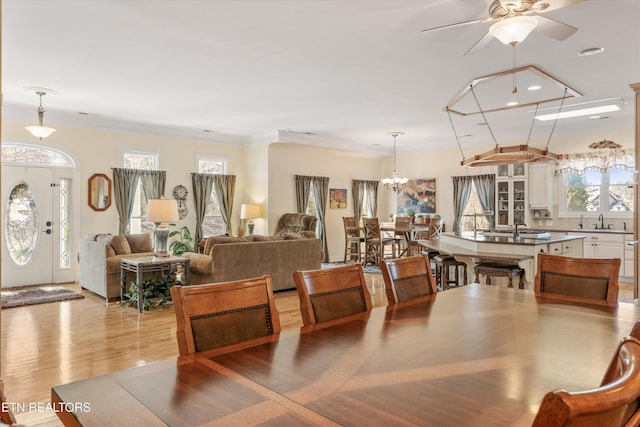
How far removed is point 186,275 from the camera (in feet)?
18.0

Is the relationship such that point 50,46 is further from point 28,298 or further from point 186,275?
point 28,298

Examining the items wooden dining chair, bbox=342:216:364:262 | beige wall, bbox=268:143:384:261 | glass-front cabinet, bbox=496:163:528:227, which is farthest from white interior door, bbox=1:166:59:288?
glass-front cabinet, bbox=496:163:528:227

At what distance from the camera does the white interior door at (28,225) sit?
271 inches

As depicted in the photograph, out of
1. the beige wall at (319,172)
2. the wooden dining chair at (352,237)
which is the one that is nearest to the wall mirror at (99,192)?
Answer: the beige wall at (319,172)

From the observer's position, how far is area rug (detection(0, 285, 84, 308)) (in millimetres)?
5633

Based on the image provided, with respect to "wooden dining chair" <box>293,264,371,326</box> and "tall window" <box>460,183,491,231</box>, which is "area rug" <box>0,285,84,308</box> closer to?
"wooden dining chair" <box>293,264,371,326</box>

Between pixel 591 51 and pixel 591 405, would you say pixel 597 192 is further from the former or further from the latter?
pixel 591 405

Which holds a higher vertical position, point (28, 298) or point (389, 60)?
point (389, 60)

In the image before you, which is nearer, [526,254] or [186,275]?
[526,254]

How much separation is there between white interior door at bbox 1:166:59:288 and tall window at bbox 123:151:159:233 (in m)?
1.26

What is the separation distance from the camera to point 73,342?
397 cm

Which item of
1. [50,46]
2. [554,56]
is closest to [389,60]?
[554,56]

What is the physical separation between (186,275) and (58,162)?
12.4 ft

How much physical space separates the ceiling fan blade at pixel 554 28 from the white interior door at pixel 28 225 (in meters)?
7.56
